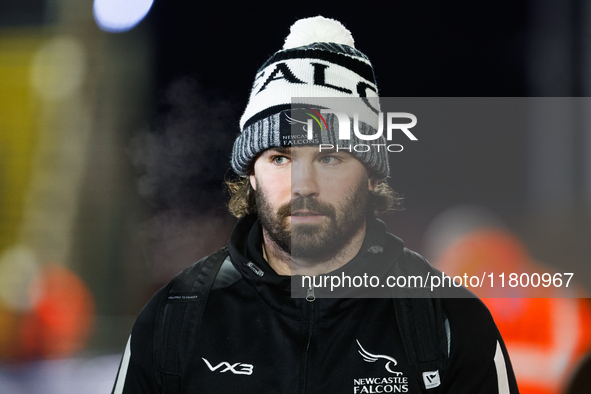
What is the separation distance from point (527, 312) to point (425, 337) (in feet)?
3.73

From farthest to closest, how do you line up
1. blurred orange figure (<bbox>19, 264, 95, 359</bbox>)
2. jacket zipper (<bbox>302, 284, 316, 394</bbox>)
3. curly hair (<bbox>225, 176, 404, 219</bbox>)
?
1. blurred orange figure (<bbox>19, 264, 95, 359</bbox>)
2. curly hair (<bbox>225, 176, 404, 219</bbox>)
3. jacket zipper (<bbox>302, 284, 316, 394</bbox>)

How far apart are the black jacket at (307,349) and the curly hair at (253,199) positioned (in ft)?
1.37

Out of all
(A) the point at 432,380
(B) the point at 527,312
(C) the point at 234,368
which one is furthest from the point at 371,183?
(B) the point at 527,312

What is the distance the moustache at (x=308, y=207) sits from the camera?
1476mm

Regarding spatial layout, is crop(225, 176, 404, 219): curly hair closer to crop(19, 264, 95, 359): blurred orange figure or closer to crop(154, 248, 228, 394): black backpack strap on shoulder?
crop(154, 248, 228, 394): black backpack strap on shoulder

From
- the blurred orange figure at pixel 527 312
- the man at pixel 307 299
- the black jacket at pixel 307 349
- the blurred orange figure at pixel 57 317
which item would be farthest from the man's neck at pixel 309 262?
the blurred orange figure at pixel 57 317

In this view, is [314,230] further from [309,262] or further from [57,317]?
[57,317]

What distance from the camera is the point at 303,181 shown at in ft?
4.81

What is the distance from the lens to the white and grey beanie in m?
1.50

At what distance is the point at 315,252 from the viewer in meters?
1.49

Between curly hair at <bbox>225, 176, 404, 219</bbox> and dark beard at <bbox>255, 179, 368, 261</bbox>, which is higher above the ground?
curly hair at <bbox>225, 176, 404, 219</bbox>

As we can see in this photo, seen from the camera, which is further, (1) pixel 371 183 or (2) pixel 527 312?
(2) pixel 527 312

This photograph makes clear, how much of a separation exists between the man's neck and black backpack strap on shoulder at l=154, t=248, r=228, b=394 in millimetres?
220

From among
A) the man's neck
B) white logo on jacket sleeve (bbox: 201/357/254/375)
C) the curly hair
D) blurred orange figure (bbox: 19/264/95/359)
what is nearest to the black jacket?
white logo on jacket sleeve (bbox: 201/357/254/375)
